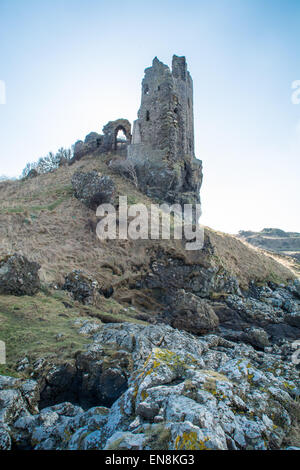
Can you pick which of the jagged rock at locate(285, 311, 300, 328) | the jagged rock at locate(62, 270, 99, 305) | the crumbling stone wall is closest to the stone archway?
the crumbling stone wall

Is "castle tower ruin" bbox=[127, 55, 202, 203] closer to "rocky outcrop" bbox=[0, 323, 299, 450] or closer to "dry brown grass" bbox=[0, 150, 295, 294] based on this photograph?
"dry brown grass" bbox=[0, 150, 295, 294]

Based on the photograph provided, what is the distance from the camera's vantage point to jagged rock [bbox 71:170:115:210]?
2083cm

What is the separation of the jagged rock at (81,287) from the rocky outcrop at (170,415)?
645 centimetres

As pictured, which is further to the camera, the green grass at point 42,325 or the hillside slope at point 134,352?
the green grass at point 42,325

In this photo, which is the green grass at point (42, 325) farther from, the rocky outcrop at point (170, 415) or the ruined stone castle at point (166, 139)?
the ruined stone castle at point (166, 139)

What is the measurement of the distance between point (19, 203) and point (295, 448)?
73.2 ft

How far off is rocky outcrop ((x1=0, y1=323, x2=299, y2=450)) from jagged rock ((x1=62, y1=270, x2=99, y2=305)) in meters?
6.45

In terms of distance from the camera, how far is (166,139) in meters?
27.8

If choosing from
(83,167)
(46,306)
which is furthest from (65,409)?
(83,167)

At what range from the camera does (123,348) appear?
6.90 metres

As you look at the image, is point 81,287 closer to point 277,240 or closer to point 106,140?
point 106,140

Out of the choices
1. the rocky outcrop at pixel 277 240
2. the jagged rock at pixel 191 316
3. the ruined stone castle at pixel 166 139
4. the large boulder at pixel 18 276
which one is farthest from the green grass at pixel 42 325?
the rocky outcrop at pixel 277 240

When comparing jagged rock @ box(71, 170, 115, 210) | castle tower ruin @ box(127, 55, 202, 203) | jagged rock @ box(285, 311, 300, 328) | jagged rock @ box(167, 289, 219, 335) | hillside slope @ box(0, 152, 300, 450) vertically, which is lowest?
jagged rock @ box(285, 311, 300, 328)

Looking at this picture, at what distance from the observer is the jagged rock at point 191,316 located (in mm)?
A: 11773
